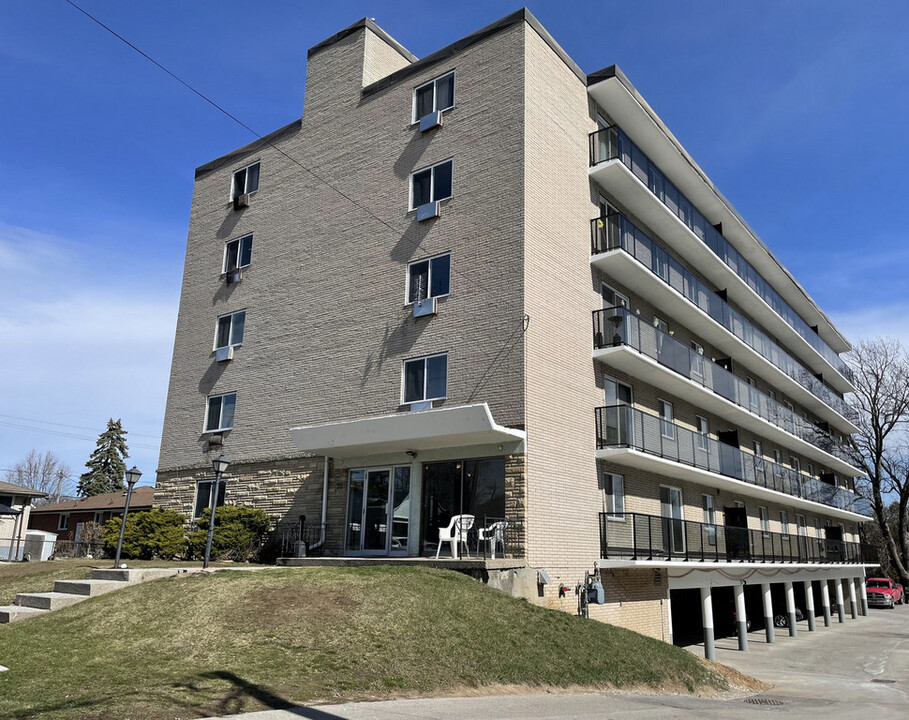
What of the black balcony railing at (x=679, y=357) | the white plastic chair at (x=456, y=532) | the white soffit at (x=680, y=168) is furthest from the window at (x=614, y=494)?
the white soffit at (x=680, y=168)

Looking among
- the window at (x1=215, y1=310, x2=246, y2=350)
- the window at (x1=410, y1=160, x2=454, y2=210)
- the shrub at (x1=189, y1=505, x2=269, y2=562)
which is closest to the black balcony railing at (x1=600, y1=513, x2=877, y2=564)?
the shrub at (x1=189, y1=505, x2=269, y2=562)

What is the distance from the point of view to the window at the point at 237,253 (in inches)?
1032

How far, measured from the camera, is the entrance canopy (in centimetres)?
1683

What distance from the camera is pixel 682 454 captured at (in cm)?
2280

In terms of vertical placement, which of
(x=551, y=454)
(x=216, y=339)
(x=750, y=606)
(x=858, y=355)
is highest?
(x=858, y=355)

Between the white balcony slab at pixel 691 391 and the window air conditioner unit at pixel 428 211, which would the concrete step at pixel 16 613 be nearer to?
the window air conditioner unit at pixel 428 211

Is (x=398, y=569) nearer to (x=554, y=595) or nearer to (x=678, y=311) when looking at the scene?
(x=554, y=595)

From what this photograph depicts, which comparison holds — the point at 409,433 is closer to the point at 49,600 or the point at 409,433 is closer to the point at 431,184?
the point at 431,184

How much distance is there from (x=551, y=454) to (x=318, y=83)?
15.7 meters

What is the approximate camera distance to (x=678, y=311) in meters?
25.3

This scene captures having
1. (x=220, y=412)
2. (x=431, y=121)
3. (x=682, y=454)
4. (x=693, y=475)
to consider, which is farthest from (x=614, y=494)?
(x=220, y=412)

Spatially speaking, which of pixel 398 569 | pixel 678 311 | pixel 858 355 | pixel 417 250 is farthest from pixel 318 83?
pixel 858 355

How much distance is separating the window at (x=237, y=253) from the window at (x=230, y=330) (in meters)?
1.74

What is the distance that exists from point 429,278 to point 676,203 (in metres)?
10.2
